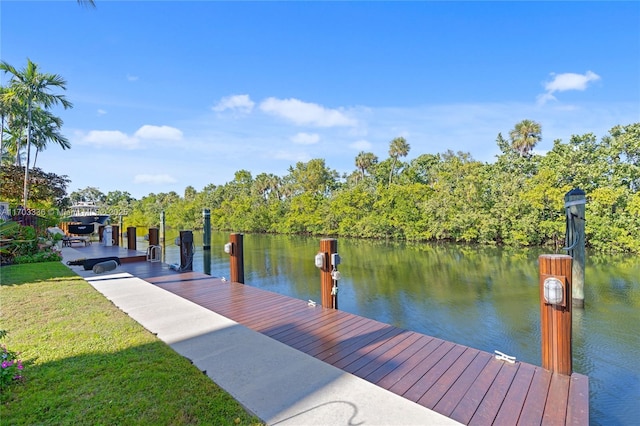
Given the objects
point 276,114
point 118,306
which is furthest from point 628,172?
point 118,306

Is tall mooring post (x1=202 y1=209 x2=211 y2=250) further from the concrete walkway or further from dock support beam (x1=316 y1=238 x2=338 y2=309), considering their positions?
dock support beam (x1=316 y1=238 x2=338 y2=309)

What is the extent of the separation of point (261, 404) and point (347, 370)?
833mm

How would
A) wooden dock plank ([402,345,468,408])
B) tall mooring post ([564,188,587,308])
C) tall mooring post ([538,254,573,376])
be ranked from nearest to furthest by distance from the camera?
wooden dock plank ([402,345,468,408]), tall mooring post ([538,254,573,376]), tall mooring post ([564,188,587,308])

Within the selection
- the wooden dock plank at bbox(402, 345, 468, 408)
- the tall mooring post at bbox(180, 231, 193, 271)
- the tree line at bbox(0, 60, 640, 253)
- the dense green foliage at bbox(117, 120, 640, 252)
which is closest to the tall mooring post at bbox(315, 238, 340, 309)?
the wooden dock plank at bbox(402, 345, 468, 408)

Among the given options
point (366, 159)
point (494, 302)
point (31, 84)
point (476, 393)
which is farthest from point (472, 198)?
point (31, 84)

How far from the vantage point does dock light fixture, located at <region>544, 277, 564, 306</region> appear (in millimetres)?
2564

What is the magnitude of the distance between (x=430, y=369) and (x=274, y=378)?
1303 millimetres

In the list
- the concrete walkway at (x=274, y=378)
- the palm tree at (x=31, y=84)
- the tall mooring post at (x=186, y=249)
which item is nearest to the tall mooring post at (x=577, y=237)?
the concrete walkway at (x=274, y=378)

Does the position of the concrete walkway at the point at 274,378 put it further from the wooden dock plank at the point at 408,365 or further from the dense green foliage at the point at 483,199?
the dense green foliage at the point at 483,199

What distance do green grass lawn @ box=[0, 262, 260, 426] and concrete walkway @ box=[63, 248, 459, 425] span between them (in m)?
0.12

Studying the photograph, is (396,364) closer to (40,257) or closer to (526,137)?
(40,257)

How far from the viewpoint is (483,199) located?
1883 cm

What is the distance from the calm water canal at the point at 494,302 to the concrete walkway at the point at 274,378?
230 cm

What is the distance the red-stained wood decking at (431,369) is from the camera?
2.12 m
